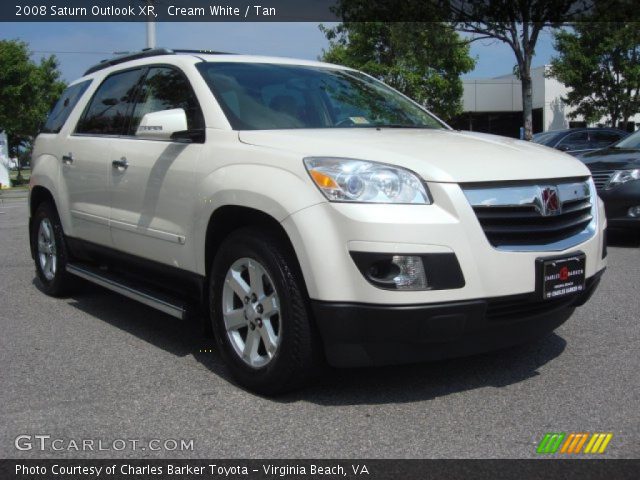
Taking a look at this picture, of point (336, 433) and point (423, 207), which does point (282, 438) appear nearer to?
point (336, 433)

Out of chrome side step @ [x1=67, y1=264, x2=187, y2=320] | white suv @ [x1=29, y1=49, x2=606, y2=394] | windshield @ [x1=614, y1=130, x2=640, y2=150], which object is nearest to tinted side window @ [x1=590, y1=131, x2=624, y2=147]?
windshield @ [x1=614, y1=130, x2=640, y2=150]

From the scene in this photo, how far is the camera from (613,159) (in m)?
8.38

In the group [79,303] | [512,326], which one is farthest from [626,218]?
[79,303]

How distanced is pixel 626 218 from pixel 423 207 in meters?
5.67

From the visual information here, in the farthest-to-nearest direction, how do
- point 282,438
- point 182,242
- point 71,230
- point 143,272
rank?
point 71,230 < point 143,272 < point 182,242 < point 282,438

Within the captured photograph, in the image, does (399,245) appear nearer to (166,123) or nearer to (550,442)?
→ (550,442)

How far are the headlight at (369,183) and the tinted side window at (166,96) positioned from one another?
1.13 m

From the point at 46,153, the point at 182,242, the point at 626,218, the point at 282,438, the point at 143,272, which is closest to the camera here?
the point at 282,438

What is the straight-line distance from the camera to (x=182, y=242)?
13.0 ft

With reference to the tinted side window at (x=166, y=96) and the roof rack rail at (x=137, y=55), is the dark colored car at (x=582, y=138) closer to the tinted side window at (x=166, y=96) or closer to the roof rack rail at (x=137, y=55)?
the roof rack rail at (x=137, y=55)

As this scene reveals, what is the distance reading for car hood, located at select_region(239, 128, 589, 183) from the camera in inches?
126

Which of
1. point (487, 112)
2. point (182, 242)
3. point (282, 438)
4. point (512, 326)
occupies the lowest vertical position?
point (282, 438)

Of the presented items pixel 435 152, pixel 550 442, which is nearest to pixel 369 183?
pixel 435 152

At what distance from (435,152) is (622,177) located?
5.45 metres
